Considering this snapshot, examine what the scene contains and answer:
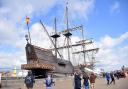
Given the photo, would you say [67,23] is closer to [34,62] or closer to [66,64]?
[66,64]

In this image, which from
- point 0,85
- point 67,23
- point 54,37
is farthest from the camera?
point 67,23

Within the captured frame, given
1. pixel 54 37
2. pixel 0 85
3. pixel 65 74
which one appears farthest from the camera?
pixel 54 37

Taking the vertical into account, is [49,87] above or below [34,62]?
below

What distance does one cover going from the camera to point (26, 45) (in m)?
38.8

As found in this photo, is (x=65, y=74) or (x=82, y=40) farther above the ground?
(x=82, y=40)

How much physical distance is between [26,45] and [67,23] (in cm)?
2844

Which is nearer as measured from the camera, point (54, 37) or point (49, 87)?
point (49, 87)

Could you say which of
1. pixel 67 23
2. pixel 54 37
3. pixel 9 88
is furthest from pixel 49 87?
pixel 67 23

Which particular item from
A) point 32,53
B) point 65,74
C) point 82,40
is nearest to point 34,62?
point 32,53

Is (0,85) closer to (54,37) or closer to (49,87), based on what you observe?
(49,87)

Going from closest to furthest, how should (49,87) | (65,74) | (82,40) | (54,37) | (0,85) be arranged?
(49,87), (0,85), (65,74), (54,37), (82,40)

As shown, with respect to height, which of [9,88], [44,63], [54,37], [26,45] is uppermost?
[54,37]

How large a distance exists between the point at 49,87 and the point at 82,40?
69908 millimetres

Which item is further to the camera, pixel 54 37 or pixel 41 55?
pixel 54 37
